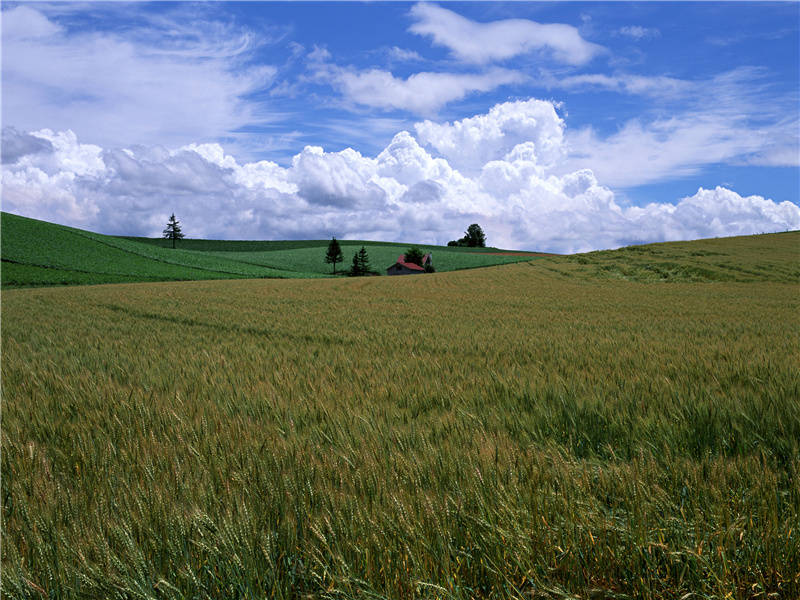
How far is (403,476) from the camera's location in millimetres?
1993

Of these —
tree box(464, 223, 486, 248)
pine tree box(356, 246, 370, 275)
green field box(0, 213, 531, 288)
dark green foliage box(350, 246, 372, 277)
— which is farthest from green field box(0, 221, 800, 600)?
tree box(464, 223, 486, 248)

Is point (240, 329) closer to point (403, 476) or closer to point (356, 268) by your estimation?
point (403, 476)

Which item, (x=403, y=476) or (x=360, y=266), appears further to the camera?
(x=360, y=266)

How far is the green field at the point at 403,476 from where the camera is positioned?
1.45 meters

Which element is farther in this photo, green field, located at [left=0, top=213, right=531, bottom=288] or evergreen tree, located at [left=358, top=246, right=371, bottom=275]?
evergreen tree, located at [left=358, top=246, right=371, bottom=275]

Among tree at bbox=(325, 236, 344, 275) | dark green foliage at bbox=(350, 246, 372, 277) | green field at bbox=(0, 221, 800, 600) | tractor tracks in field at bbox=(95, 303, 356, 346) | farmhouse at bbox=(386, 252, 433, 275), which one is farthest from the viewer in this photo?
tree at bbox=(325, 236, 344, 275)

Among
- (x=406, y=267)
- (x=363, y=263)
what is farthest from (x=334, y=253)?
(x=406, y=267)

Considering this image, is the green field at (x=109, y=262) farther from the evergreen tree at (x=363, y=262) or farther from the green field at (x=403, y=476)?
the green field at (x=403, y=476)

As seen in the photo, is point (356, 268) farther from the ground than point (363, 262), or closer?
closer

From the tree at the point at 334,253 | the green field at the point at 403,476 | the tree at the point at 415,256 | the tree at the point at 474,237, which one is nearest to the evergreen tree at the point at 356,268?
the tree at the point at 334,253

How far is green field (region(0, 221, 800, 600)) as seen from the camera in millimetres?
1454

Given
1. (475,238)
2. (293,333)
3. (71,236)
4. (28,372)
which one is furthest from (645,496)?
(475,238)

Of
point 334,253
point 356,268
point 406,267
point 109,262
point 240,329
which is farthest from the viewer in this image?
point 334,253

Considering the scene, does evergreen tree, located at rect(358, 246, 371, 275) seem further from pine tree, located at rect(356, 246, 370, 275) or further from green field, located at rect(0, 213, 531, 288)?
green field, located at rect(0, 213, 531, 288)
